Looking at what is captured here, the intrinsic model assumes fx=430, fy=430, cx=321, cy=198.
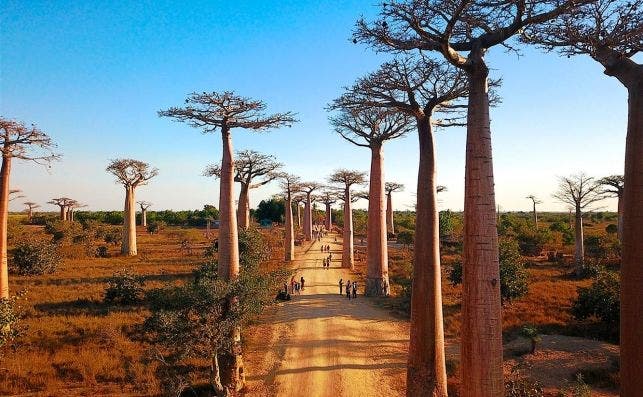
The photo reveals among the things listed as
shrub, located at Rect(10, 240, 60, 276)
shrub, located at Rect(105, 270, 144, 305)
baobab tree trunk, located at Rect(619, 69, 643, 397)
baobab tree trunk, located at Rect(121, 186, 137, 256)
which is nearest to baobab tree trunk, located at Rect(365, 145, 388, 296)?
shrub, located at Rect(105, 270, 144, 305)

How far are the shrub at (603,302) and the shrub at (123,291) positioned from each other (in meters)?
11.4

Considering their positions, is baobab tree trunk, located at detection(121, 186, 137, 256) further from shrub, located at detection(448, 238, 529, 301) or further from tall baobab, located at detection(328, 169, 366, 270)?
shrub, located at detection(448, 238, 529, 301)

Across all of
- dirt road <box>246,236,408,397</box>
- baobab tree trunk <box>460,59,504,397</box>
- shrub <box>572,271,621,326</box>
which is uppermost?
baobab tree trunk <box>460,59,504,397</box>

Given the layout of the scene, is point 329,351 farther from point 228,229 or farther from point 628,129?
point 628,129

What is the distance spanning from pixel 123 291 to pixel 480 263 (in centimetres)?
1100

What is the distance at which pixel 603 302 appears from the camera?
9281mm

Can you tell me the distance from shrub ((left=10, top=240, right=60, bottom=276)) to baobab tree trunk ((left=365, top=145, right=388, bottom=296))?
12.4 meters

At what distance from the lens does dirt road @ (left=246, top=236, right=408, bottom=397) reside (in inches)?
279

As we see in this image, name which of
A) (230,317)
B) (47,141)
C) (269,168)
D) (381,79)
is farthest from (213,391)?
(269,168)

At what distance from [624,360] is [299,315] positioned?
9.03 metres

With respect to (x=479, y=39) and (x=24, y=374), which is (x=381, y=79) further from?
(x=24, y=374)

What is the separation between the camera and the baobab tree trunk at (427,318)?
5176 millimetres

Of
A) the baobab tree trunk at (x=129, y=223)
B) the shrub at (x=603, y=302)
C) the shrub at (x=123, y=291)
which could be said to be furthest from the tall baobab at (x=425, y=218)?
the baobab tree trunk at (x=129, y=223)

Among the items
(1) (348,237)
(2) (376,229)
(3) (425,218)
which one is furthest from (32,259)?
(3) (425,218)
